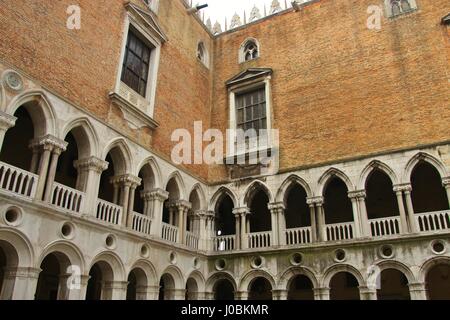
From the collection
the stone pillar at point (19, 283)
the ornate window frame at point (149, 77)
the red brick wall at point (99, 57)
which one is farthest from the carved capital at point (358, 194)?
the stone pillar at point (19, 283)

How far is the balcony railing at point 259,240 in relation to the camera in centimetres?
1412

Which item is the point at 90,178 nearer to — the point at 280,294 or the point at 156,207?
the point at 156,207

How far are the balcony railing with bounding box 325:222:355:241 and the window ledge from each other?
6762mm

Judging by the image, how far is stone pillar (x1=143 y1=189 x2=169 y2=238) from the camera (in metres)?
12.6

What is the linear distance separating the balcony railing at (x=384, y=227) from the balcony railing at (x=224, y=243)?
4.84 meters

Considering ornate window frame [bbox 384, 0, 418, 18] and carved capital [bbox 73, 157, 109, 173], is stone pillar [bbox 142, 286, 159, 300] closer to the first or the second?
carved capital [bbox 73, 157, 109, 173]

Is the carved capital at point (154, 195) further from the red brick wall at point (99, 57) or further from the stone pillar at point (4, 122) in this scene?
the stone pillar at point (4, 122)

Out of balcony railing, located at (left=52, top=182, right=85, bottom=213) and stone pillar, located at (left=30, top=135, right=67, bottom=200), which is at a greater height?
stone pillar, located at (left=30, top=135, right=67, bottom=200)

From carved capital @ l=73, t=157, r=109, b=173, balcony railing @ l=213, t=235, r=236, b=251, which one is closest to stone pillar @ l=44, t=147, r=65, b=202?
carved capital @ l=73, t=157, r=109, b=173

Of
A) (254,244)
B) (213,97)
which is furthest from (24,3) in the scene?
→ (254,244)

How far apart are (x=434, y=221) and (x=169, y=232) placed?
807cm

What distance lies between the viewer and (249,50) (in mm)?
18062
